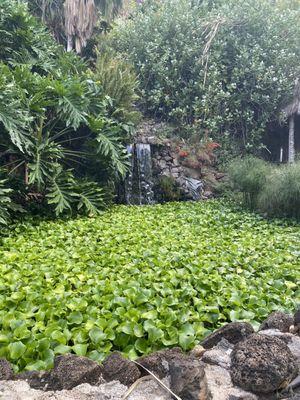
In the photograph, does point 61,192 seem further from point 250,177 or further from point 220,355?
point 220,355

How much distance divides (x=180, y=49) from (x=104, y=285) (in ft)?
31.7

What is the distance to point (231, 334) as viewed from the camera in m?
1.93

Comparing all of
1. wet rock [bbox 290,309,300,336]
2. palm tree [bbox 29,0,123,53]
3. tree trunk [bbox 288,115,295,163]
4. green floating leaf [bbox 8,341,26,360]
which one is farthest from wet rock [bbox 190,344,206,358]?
tree trunk [bbox 288,115,295,163]

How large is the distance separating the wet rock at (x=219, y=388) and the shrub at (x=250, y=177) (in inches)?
225

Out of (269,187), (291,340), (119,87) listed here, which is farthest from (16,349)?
(119,87)

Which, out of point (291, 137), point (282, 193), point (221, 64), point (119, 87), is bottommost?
point (282, 193)

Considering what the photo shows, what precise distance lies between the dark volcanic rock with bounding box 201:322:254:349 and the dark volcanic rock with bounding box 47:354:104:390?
2.07ft

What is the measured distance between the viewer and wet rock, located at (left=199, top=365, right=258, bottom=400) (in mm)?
1439

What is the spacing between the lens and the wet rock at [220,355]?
1.70 metres

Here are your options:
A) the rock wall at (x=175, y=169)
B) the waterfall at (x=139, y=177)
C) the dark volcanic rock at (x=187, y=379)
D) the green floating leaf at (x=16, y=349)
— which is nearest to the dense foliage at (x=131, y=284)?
the green floating leaf at (x=16, y=349)

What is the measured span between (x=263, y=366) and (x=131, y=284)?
148 centimetres

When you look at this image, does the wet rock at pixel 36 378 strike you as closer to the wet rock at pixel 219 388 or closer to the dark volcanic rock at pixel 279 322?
the wet rock at pixel 219 388

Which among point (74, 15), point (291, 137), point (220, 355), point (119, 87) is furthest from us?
point (291, 137)

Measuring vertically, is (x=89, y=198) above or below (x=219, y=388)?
above
